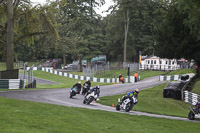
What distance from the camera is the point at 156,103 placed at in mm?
25547

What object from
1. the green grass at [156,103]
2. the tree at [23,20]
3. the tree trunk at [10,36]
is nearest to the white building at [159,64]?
the green grass at [156,103]

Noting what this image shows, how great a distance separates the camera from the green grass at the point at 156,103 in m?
22.4

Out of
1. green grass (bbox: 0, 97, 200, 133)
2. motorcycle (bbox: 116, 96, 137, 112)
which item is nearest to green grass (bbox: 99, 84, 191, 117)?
motorcycle (bbox: 116, 96, 137, 112)

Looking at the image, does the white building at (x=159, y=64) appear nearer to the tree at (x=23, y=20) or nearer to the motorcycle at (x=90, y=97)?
the tree at (x=23, y=20)

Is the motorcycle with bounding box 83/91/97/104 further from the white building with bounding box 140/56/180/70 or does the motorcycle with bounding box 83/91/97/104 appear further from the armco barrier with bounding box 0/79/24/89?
the white building with bounding box 140/56/180/70

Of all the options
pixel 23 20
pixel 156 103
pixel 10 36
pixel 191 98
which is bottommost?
pixel 156 103

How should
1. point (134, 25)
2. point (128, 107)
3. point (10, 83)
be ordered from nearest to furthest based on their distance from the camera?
point (128, 107), point (10, 83), point (134, 25)

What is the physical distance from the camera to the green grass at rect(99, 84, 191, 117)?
2236cm

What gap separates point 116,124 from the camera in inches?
506

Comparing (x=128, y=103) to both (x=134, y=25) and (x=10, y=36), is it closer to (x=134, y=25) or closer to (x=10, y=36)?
(x=10, y=36)

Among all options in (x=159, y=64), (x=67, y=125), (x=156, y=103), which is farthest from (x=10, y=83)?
(x=159, y=64)

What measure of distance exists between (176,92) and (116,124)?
16.9 m

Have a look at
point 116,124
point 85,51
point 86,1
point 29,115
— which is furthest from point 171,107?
point 86,1

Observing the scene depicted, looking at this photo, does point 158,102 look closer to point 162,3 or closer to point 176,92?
point 176,92
